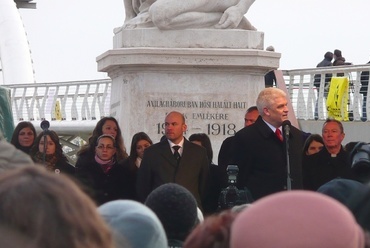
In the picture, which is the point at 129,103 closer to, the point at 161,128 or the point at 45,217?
the point at 161,128

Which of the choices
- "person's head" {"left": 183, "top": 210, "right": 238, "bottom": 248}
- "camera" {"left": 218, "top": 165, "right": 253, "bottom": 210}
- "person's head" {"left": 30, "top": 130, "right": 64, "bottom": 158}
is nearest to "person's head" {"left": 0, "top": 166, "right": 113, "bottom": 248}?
"person's head" {"left": 183, "top": 210, "right": 238, "bottom": 248}

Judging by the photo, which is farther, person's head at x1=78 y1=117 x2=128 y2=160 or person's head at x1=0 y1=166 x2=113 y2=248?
person's head at x1=78 y1=117 x2=128 y2=160

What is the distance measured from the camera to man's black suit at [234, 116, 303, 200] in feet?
46.0

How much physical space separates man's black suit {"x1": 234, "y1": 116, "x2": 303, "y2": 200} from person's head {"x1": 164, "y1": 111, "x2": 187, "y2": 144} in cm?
84

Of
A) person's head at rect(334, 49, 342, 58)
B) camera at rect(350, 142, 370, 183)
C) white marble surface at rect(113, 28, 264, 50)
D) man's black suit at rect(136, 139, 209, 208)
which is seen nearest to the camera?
camera at rect(350, 142, 370, 183)

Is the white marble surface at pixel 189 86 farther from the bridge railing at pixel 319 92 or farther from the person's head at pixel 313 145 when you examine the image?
the bridge railing at pixel 319 92

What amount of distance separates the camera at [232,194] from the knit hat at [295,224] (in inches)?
354

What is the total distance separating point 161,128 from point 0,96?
4823 millimetres

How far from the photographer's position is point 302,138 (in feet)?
47.4

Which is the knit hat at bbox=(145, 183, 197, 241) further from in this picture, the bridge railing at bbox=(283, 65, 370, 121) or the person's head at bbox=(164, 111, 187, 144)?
the bridge railing at bbox=(283, 65, 370, 121)

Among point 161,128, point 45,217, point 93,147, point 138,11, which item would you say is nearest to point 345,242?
point 45,217

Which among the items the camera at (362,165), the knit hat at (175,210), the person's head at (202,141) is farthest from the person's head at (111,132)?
the knit hat at (175,210)

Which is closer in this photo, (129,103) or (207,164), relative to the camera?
(207,164)

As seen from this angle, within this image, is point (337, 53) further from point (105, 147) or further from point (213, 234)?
point (213, 234)
